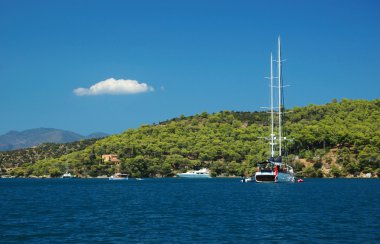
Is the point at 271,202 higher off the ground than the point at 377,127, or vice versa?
the point at 377,127

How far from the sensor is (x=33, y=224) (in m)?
50.0

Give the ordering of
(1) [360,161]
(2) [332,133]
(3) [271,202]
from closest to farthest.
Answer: (3) [271,202] → (1) [360,161] → (2) [332,133]

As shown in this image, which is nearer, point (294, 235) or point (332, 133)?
point (294, 235)

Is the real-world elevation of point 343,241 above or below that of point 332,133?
below

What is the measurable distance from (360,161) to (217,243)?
469 feet

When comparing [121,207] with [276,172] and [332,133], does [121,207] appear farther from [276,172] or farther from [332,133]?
[332,133]

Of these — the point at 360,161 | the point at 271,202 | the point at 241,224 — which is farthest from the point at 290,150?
the point at 241,224

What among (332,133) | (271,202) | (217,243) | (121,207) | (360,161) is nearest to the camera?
(217,243)

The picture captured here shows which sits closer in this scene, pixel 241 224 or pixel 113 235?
pixel 113 235

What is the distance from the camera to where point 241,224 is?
1927 inches

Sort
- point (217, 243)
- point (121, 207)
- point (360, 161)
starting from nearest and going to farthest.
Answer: point (217, 243) → point (121, 207) → point (360, 161)

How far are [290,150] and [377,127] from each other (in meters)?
33.6

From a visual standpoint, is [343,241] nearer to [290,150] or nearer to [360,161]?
[360,161]

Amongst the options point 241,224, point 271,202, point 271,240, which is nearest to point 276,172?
point 271,202
